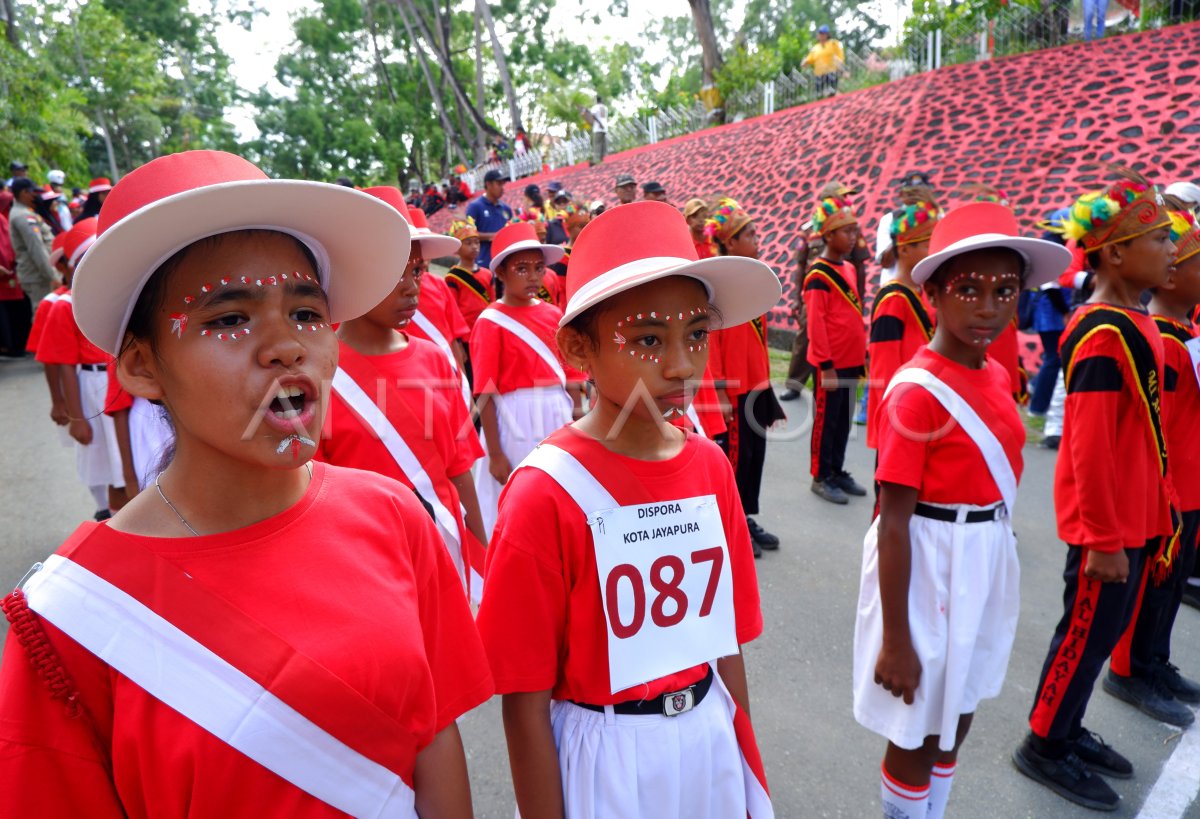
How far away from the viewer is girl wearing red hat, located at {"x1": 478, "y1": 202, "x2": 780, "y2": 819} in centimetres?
169

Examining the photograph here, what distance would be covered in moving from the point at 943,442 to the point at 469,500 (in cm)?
187

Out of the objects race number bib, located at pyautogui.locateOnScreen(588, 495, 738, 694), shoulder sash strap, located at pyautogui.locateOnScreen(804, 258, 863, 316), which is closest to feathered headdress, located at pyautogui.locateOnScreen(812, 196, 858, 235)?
shoulder sash strap, located at pyautogui.locateOnScreen(804, 258, 863, 316)

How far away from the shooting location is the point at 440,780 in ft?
4.55

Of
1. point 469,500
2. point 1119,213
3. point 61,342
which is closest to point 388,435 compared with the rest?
point 469,500

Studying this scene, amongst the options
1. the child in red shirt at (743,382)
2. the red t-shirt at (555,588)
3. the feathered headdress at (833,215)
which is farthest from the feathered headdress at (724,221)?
the red t-shirt at (555,588)

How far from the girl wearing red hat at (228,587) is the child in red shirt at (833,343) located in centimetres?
502

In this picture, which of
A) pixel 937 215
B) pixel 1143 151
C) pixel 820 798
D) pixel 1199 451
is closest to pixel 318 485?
pixel 820 798

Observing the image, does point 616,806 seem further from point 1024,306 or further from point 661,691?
point 1024,306

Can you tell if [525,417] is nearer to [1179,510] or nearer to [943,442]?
[943,442]

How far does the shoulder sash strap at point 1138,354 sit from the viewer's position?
2.72 metres

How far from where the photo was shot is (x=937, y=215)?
4441 mm

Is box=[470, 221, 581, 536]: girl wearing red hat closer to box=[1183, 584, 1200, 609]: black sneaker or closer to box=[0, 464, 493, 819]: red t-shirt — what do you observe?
box=[0, 464, 493, 819]: red t-shirt

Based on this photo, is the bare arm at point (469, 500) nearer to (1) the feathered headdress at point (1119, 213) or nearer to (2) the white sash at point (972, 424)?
(2) the white sash at point (972, 424)

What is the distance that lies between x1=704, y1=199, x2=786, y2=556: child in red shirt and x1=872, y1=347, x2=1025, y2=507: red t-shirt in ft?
8.16
